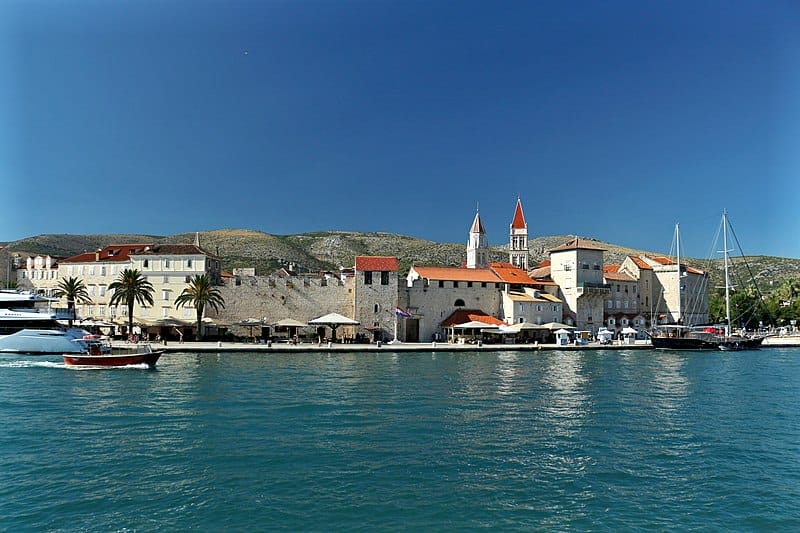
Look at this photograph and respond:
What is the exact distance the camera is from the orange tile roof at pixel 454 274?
175ft

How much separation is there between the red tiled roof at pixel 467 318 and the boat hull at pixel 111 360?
85.6 ft

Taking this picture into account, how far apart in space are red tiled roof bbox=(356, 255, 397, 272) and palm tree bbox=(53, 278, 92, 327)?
21073 millimetres

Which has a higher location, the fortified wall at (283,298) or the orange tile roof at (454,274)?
the orange tile roof at (454,274)

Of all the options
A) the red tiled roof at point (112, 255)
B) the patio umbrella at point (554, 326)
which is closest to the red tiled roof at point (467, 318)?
the patio umbrella at point (554, 326)

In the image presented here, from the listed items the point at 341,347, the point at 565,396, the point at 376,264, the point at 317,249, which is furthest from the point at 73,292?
the point at 317,249

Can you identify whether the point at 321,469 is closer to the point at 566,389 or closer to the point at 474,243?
the point at 566,389

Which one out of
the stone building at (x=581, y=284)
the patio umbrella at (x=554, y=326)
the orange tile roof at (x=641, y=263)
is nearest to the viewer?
the patio umbrella at (x=554, y=326)

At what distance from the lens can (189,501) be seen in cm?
1154

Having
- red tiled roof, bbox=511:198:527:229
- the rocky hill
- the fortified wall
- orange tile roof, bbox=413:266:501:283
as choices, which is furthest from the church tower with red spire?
the rocky hill

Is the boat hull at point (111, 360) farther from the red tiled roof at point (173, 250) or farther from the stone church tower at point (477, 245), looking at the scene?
the stone church tower at point (477, 245)

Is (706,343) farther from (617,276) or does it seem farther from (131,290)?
(131,290)

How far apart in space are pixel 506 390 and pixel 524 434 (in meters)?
8.05

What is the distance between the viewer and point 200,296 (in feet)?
146

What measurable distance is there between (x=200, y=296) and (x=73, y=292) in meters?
10.5
